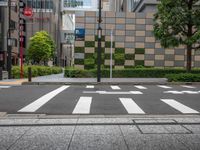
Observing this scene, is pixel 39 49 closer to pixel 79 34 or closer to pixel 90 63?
pixel 90 63

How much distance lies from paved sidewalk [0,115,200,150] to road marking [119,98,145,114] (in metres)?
1.37

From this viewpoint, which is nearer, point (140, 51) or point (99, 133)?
point (99, 133)

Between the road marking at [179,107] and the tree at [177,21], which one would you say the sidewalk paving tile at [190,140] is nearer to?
the road marking at [179,107]

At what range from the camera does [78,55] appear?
123 feet

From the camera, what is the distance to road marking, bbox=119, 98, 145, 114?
36.4ft

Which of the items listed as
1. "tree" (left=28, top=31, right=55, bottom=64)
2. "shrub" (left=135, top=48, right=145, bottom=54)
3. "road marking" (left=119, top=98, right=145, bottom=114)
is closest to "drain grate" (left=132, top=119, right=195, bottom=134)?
"road marking" (left=119, top=98, right=145, bottom=114)

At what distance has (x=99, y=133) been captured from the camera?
7.29m

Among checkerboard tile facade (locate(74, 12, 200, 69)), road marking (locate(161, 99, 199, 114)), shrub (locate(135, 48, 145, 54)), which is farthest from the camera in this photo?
shrub (locate(135, 48, 145, 54))

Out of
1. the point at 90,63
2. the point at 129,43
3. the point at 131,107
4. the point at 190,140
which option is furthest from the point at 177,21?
the point at 190,140

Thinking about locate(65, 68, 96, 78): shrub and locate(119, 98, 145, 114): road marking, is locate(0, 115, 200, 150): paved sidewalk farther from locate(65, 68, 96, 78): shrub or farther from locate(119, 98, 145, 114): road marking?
locate(65, 68, 96, 78): shrub

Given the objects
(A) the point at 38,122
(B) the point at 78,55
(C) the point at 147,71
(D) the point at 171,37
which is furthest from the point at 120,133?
(B) the point at 78,55

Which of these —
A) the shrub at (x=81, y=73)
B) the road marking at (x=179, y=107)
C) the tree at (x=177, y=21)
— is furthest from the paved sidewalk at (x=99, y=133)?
the shrub at (x=81, y=73)

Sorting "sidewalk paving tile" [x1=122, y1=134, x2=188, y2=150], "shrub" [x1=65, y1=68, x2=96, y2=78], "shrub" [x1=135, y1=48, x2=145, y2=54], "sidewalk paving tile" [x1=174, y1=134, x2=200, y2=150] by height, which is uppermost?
"shrub" [x1=135, y1=48, x2=145, y2=54]

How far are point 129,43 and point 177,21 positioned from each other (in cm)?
1278
